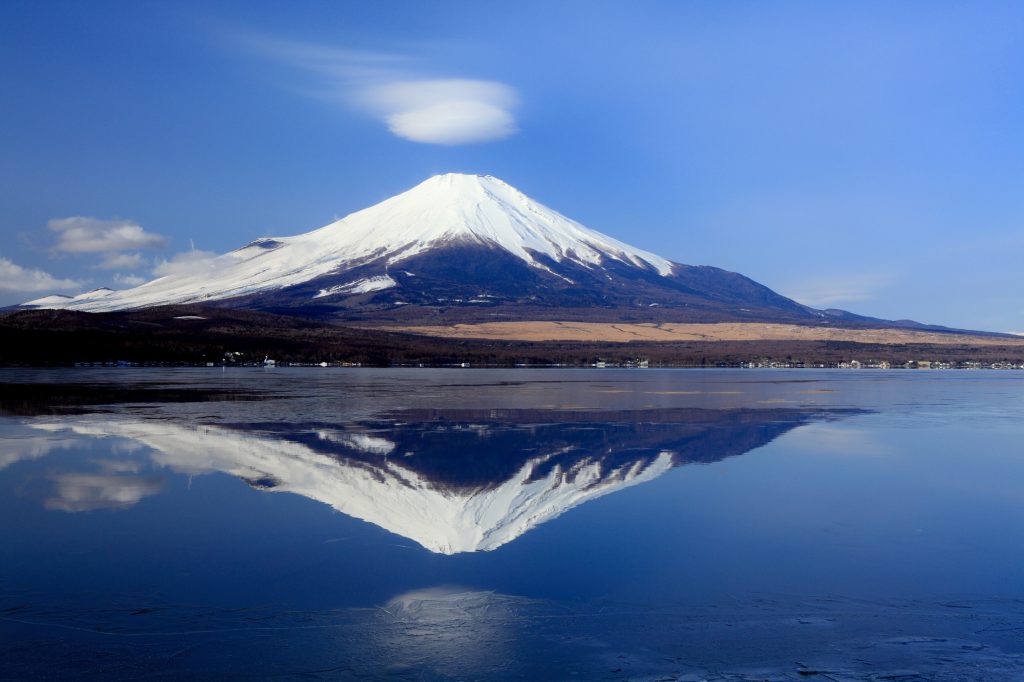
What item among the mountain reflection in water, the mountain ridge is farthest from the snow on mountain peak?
the mountain reflection in water

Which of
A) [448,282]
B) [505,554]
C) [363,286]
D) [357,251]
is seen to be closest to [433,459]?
[505,554]

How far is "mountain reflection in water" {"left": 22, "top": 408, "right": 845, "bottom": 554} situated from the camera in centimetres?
1048

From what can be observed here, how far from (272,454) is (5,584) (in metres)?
7.37

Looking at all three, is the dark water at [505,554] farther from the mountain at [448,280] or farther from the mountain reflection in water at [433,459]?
the mountain at [448,280]

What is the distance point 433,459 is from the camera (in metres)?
14.2

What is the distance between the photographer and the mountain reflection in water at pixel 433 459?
10484 mm

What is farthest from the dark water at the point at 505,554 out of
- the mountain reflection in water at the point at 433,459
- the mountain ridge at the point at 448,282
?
the mountain ridge at the point at 448,282

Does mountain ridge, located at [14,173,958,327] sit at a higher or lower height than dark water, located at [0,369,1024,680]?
higher

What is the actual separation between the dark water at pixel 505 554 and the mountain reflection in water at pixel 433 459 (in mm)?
79

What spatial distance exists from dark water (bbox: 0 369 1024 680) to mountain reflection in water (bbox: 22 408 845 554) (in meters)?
0.08

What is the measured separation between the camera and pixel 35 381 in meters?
35.6

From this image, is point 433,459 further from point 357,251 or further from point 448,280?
point 357,251

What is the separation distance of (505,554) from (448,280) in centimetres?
14905

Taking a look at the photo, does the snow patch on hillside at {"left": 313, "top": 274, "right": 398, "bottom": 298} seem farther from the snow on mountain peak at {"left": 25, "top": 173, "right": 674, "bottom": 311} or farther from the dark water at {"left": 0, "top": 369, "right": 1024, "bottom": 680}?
the dark water at {"left": 0, "top": 369, "right": 1024, "bottom": 680}
